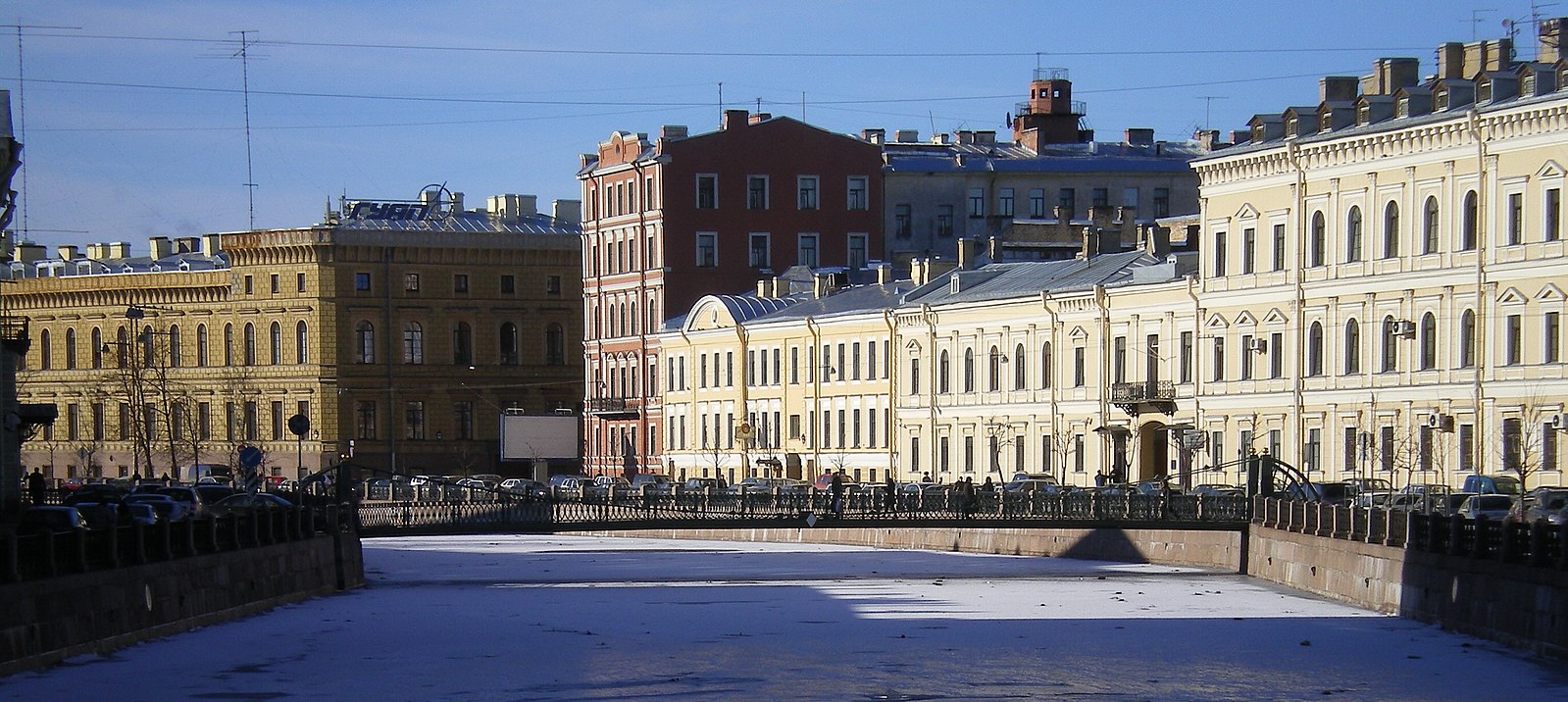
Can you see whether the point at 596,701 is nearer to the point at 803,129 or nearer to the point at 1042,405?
the point at 1042,405

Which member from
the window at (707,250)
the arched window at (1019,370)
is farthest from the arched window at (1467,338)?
the window at (707,250)

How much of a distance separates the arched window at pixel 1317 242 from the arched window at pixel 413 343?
4934 cm

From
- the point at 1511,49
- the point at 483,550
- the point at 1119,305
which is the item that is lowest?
the point at 483,550

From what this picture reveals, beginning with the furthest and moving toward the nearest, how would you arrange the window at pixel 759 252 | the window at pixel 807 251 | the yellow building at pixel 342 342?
the yellow building at pixel 342 342
the window at pixel 807 251
the window at pixel 759 252

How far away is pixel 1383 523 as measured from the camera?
4266cm

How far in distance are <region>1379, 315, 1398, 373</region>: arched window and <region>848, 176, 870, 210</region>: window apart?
35.8 metres

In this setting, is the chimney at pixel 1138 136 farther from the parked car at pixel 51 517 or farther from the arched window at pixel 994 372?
the parked car at pixel 51 517

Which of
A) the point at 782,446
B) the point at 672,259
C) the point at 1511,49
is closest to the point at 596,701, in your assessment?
the point at 1511,49

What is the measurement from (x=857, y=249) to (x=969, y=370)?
2031 centimetres

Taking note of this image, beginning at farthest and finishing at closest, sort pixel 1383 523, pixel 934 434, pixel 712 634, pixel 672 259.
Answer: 1. pixel 672 259
2. pixel 934 434
3. pixel 1383 523
4. pixel 712 634

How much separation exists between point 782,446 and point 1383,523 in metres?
44.2

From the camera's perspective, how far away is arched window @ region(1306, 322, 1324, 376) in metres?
63.4

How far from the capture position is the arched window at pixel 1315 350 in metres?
63.4

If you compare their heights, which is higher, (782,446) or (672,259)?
(672,259)
